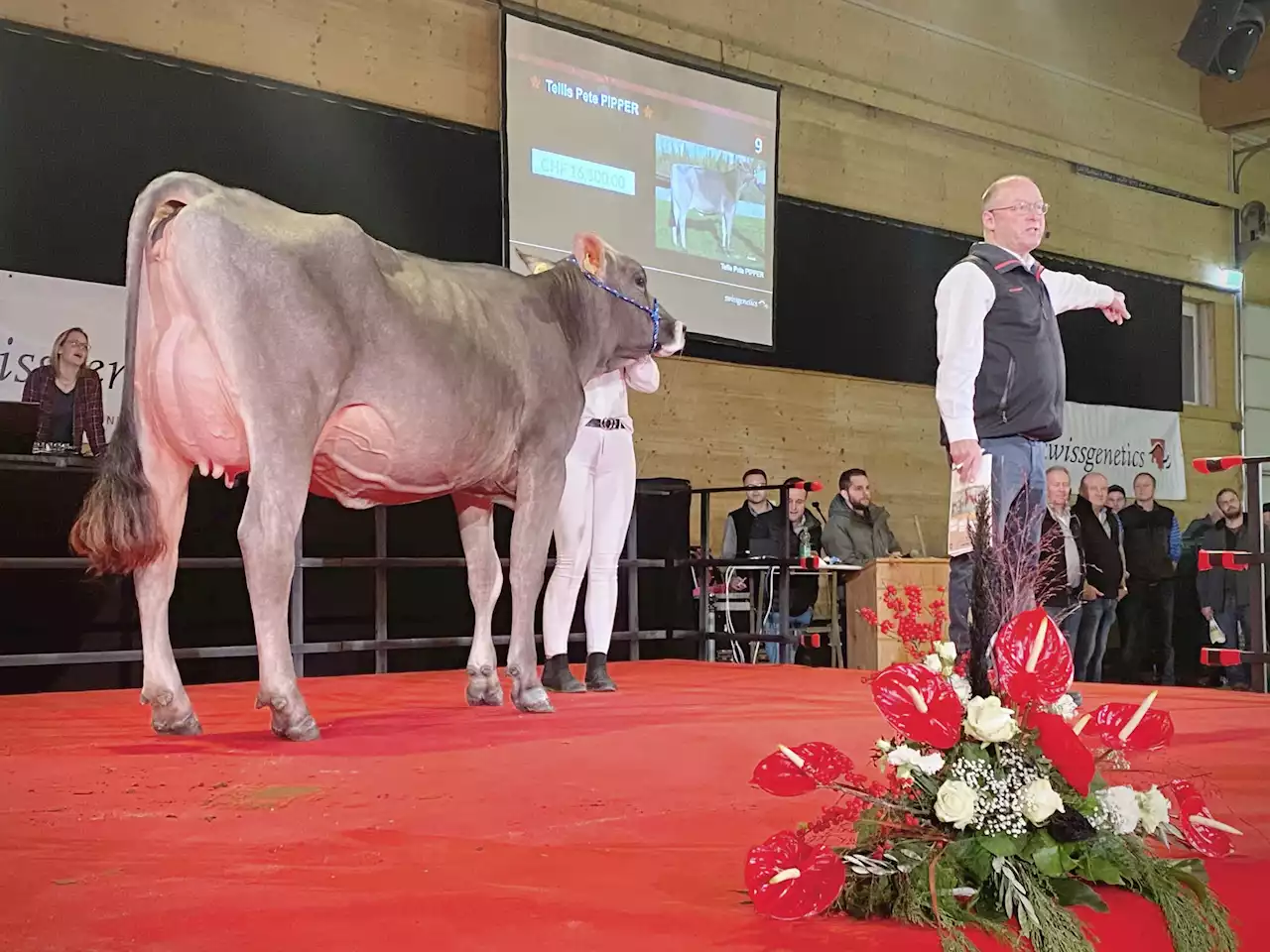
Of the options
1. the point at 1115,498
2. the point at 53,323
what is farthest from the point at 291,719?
the point at 1115,498

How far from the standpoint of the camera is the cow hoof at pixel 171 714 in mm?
3633

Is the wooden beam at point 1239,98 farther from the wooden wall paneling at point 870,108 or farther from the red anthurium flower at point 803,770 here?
the red anthurium flower at point 803,770

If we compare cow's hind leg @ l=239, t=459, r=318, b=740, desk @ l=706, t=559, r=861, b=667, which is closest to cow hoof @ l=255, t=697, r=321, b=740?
cow's hind leg @ l=239, t=459, r=318, b=740

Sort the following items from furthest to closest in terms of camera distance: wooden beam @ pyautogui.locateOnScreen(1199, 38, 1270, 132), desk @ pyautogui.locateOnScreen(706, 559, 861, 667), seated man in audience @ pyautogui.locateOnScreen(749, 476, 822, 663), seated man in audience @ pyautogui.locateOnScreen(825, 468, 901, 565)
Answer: wooden beam @ pyautogui.locateOnScreen(1199, 38, 1270, 132) → seated man in audience @ pyautogui.locateOnScreen(825, 468, 901, 565) → seated man in audience @ pyautogui.locateOnScreen(749, 476, 822, 663) → desk @ pyautogui.locateOnScreen(706, 559, 861, 667)

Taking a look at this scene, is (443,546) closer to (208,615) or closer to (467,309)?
(208,615)

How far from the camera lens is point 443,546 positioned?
700cm

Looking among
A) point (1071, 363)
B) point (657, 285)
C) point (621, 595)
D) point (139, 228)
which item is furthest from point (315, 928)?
point (1071, 363)

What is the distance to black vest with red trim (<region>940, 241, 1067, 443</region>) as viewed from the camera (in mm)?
3852

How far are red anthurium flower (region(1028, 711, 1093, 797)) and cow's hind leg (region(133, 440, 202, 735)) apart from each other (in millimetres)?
2620

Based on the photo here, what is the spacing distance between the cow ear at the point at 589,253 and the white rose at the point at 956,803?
3351mm

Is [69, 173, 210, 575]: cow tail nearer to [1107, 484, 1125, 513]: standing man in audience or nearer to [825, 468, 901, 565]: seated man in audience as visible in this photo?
[825, 468, 901, 565]: seated man in audience

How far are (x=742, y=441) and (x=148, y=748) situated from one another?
8.17m

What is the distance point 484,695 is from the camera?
4.57 m

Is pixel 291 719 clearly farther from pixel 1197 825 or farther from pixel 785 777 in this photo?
pixel 1197 825
